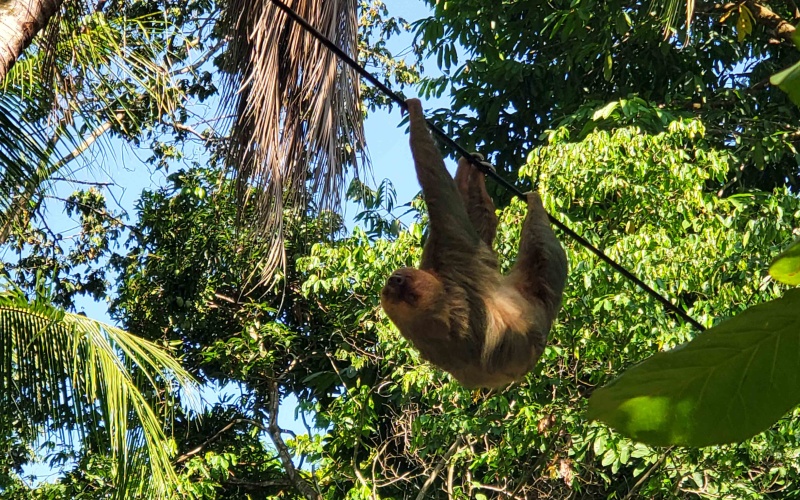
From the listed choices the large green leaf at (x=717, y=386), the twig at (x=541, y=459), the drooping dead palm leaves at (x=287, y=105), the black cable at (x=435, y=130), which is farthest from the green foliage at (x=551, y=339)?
the large green leaf at (x=717, y=386)

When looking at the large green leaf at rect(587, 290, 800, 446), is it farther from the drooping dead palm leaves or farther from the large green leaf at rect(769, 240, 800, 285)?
the drooping dead palm leaves

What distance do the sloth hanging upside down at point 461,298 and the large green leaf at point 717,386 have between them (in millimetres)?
3613

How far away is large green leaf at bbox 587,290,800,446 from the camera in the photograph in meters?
1.02

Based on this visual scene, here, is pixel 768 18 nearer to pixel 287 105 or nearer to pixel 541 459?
pixel 541 459

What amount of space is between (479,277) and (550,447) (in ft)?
15.5

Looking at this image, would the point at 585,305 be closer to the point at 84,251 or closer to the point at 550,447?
the point at 550,447

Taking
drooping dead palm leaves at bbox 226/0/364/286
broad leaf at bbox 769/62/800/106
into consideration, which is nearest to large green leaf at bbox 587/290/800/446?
broad leaf at bbox 769/62/800/106

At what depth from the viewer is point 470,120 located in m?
13.2

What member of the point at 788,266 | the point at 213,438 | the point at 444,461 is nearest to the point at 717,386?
the point at 788,266

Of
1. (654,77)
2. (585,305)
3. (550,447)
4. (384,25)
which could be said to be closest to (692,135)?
(585,305)

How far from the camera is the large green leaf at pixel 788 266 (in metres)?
0.95

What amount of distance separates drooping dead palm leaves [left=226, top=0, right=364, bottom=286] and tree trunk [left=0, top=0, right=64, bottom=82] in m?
1.25

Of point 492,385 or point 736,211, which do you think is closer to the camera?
point 492,385

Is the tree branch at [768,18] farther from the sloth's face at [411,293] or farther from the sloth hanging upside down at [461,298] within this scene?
the sloth's face at [411,293]
